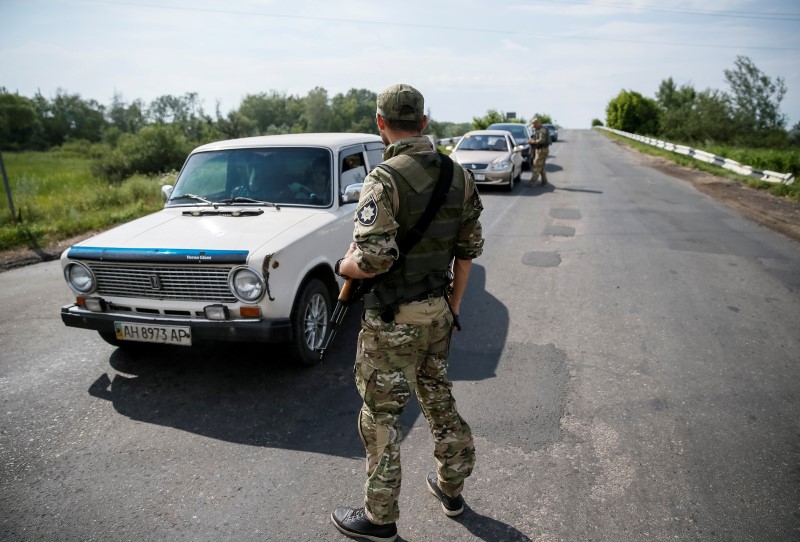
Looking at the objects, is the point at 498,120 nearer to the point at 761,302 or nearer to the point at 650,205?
the point at 650,205

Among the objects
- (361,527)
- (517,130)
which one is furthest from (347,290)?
(517,130)

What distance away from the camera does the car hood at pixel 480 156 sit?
44.5ft

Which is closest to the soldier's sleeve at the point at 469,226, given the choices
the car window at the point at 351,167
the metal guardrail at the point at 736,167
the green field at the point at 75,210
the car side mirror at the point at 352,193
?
the car side mirror at the point at 352,193

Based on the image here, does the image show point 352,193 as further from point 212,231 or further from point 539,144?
point 539,144

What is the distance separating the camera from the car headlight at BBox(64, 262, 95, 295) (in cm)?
385

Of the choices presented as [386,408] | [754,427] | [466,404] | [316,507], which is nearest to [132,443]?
[316,507]

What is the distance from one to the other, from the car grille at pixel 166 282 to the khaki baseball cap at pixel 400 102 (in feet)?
6.11

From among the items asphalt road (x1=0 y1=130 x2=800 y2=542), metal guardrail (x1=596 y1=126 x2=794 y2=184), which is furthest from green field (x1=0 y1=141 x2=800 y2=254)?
asphalt road (x1=0 y1=130 x2=800 y2=542)

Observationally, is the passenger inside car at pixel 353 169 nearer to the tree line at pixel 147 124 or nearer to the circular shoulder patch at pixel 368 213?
the circular shoulder patch at pixel 368 213

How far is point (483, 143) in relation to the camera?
48.3 feet

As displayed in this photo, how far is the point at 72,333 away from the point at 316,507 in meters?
3.74

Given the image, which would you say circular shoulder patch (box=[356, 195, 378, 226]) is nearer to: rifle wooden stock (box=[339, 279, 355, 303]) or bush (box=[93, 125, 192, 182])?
rifle wooden stock (box=[339, 279, 355, 303])

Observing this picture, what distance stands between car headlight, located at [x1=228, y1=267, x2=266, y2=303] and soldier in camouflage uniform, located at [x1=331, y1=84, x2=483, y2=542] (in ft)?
4.52

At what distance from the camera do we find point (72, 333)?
499 centimetres
